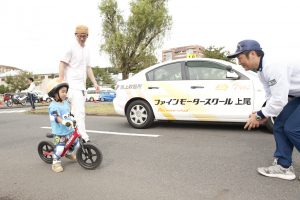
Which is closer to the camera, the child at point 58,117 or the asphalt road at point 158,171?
the asphalt road at point 158,171

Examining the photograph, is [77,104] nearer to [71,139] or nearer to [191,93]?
[71,139]

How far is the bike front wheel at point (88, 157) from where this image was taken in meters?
3.96

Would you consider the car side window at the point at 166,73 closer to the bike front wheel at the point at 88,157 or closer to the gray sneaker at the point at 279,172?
the bike front wheel at the point at 88,157

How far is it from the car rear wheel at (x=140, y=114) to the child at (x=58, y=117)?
3.02m

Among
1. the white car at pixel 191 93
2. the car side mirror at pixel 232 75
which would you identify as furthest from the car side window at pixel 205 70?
the car side mirror at pixel 232 75

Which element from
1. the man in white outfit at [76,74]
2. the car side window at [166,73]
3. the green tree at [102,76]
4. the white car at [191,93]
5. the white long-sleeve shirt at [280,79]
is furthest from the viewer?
the green tree at [102,76]

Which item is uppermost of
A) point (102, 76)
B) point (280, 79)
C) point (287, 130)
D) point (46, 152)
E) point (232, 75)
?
point (102, 76)

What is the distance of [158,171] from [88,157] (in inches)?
36.9

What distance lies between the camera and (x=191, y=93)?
21.4ft

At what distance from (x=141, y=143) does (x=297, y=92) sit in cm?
301

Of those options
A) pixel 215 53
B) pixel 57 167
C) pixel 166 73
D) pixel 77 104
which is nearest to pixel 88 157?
pixel 57 167

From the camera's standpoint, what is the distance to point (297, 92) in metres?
3.19

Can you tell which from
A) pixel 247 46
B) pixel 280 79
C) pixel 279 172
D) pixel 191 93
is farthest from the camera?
pixel 191 93

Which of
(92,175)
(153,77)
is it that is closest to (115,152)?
(92,175)
